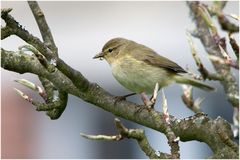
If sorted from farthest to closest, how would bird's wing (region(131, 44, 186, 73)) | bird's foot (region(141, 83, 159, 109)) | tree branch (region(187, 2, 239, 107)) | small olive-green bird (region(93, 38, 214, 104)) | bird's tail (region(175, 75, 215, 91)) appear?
bird's wing (region(131, 44, 186, 73))
small olive-green bird (region(93, 38, 214, 104))
bird's tail (region(175, 75, 215, 91))
bird's foot (region(141, 83, 159, 109))
tree branch (region(187, 2, 239, 107))

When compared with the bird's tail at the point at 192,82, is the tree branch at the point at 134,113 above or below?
above

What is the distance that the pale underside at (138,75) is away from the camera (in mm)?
4816

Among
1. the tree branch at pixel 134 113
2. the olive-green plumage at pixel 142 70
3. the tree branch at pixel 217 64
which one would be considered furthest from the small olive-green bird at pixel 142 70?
the tree branch at pixel 217 64

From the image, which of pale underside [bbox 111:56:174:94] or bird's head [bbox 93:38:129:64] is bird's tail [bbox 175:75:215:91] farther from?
bird's head [bbox 93:38:129:64]

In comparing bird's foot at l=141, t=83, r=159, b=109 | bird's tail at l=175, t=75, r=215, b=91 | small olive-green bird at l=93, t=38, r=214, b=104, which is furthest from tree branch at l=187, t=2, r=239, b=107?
small olive-green bird at l=93, t=38, r=214, b=104

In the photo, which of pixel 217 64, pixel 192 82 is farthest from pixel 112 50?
pixel 217 64

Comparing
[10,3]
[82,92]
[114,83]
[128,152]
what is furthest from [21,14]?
[82,92]

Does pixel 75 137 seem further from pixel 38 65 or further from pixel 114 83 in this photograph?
pixel 38 65

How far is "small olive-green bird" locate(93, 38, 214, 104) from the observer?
15.8 feet

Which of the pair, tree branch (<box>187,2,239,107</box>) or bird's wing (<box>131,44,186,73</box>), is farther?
bird's wing (<box>131,44,186,73</box>)

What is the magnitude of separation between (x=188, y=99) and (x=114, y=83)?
546 cm

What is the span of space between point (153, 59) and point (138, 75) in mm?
370

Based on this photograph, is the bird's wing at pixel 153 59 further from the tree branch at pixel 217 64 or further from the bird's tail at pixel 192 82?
the tree branch at pixel 217 64

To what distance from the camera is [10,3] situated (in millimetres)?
7789
